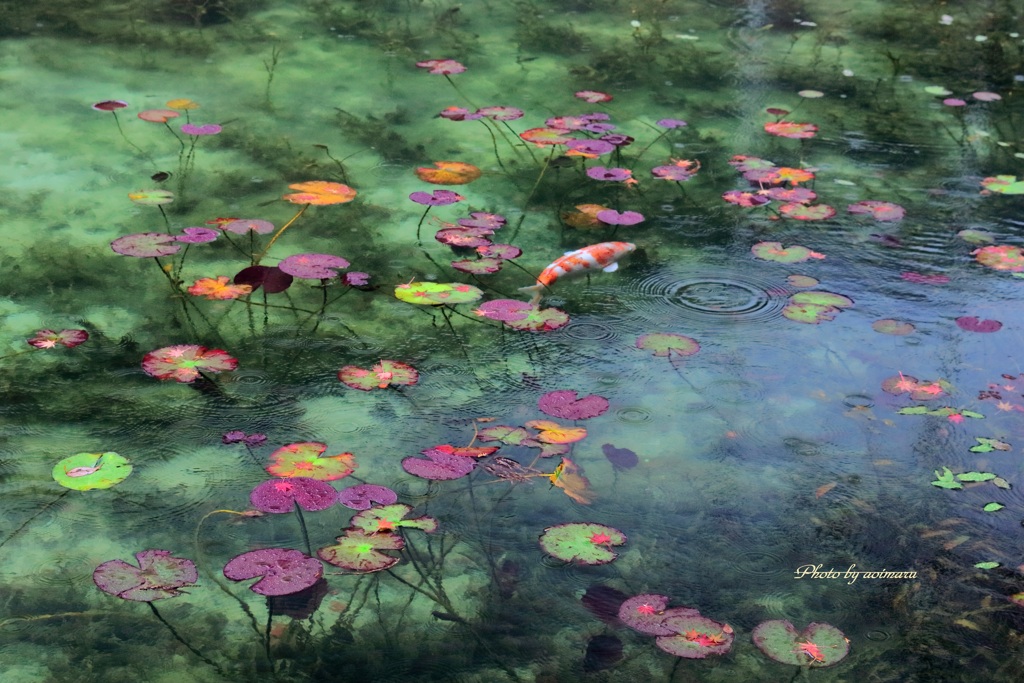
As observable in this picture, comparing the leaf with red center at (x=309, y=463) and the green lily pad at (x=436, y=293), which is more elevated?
the green lily pad at (x=436, y=293)

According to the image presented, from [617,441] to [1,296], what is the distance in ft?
5.44

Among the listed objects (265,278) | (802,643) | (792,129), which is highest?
(792,129)

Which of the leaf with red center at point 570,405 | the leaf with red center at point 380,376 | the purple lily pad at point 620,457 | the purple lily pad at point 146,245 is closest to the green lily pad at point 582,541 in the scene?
the purple lily pad at point 620,457

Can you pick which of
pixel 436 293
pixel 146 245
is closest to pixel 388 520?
pixel 436 293

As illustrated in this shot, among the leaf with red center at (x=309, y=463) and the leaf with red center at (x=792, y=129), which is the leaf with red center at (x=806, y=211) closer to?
the leaf with red center at (x=792, y=129)

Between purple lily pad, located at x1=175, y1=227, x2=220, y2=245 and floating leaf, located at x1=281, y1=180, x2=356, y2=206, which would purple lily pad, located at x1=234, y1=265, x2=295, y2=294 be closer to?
purple lily pad, located at x1=175, y1=227, x2=220, y2=245

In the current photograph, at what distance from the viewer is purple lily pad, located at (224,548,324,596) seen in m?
1.83

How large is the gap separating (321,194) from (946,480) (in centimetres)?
203

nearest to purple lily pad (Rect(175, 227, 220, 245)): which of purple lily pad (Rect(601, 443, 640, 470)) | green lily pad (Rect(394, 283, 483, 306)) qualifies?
green lily pad (Rect(394, 283, 483, 306))

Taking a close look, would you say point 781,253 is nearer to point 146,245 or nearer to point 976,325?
point 976,325

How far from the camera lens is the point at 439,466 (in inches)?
85.3

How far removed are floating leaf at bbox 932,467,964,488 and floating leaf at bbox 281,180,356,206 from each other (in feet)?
6.39

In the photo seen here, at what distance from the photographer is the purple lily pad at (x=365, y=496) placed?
2.05 meters

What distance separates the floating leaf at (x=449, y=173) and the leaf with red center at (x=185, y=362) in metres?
1.24
